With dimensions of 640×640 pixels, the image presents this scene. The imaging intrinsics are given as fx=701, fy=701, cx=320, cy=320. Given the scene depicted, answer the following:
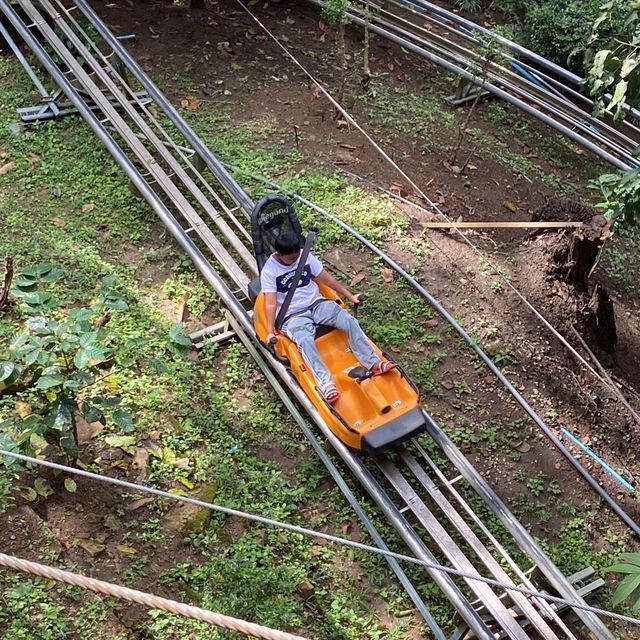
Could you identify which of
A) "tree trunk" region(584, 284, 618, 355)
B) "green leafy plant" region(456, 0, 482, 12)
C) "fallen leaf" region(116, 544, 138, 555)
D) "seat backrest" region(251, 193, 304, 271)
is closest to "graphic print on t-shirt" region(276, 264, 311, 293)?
"seat backrest" region(251, 193, 304, 271)

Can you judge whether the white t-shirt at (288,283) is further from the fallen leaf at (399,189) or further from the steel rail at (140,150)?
the fallen leaf at (399,189)

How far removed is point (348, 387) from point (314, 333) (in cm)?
53

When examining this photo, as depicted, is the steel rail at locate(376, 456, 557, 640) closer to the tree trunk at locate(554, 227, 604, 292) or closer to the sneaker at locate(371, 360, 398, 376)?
the sneaker at locate(371, 360, 398, 376)

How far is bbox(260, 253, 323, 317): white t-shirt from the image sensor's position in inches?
217

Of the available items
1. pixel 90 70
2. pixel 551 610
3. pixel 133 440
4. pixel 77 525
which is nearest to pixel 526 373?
pixel 551 610

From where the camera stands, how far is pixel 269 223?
5.92 metres

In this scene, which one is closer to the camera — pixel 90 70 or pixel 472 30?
pixel 90 70

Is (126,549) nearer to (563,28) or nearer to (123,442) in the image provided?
(123,442)

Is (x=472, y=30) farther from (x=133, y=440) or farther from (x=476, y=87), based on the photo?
(x=133, y=440)

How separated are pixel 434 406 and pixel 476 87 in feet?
19.2

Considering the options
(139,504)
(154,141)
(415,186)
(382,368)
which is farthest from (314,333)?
(154,141)

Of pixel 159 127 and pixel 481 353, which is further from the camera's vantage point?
pixel 159 127

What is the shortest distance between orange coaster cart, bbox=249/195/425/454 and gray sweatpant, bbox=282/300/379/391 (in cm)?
7

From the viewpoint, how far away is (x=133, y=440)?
5191mm
